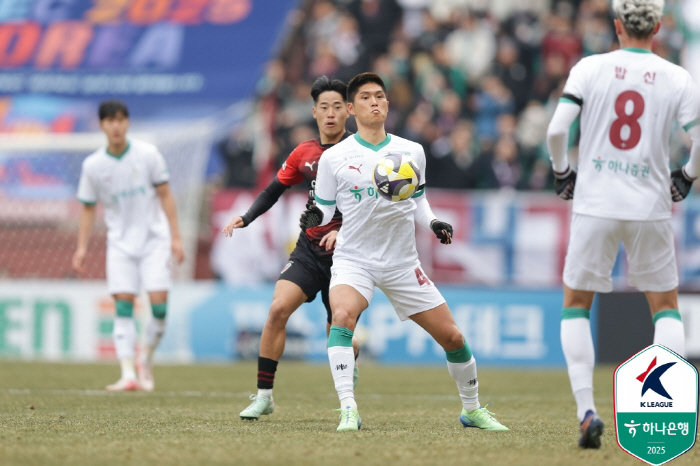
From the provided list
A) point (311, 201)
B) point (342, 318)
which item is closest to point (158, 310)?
point (311, 201)

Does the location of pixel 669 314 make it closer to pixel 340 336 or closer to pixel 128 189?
pixel 340 336

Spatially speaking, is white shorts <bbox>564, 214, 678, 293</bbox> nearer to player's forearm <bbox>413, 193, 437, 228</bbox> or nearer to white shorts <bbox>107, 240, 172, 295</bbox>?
→ player's forearm <bbox>413, 193, 437, 228</bbox>

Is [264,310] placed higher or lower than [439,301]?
lower

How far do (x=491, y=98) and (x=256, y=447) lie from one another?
538 inches

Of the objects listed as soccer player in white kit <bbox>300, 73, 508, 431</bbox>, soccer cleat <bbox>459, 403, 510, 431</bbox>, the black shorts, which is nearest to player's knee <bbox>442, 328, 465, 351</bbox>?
soccer player in white kit <bbox>300, 73, 508, 431</bbox>

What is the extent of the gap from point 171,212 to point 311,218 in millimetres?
3910

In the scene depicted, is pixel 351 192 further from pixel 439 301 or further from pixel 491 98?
pixel 491 98

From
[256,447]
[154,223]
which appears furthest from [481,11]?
[256,447]

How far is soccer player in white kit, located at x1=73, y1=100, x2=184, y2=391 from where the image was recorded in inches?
393

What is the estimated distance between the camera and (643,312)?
46.4ft

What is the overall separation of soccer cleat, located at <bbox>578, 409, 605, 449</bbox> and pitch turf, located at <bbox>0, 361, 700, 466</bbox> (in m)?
0.08

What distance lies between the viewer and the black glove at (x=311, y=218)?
6359 millimetres

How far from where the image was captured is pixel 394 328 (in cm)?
1487

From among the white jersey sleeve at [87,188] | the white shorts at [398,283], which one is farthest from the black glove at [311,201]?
the white jersey sleeve at [87,188]
